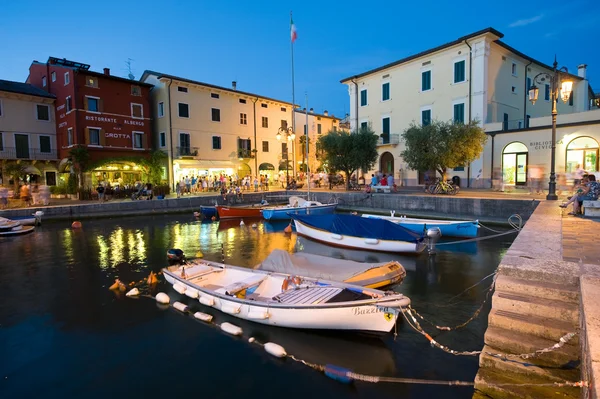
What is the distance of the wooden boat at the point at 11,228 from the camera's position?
20078mm

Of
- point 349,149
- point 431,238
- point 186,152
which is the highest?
point 186,152

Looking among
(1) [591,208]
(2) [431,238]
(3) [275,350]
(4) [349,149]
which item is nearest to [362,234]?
(2) [431,238]

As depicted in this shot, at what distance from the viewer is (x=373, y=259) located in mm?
14516

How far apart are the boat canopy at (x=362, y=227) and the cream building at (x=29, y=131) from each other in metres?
29.5

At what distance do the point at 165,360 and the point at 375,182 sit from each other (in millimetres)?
25644

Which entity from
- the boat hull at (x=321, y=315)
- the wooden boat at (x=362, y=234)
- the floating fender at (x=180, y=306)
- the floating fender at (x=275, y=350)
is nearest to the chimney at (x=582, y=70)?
the wooden boat at (x=362, y=234)

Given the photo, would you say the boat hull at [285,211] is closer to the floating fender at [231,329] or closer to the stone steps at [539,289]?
the floating fender at [231,329]

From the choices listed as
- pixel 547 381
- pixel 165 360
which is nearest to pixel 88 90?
pixel 165 360

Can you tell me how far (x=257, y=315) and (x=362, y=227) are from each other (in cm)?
850

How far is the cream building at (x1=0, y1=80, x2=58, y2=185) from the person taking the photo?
104ft

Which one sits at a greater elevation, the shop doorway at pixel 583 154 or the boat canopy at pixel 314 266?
the shop doorway at pixel 583 154

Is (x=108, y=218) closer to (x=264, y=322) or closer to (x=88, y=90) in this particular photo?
(x=88, y=90)

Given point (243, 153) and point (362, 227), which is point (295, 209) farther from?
point (243, 153)

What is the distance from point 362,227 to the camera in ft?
51.0
